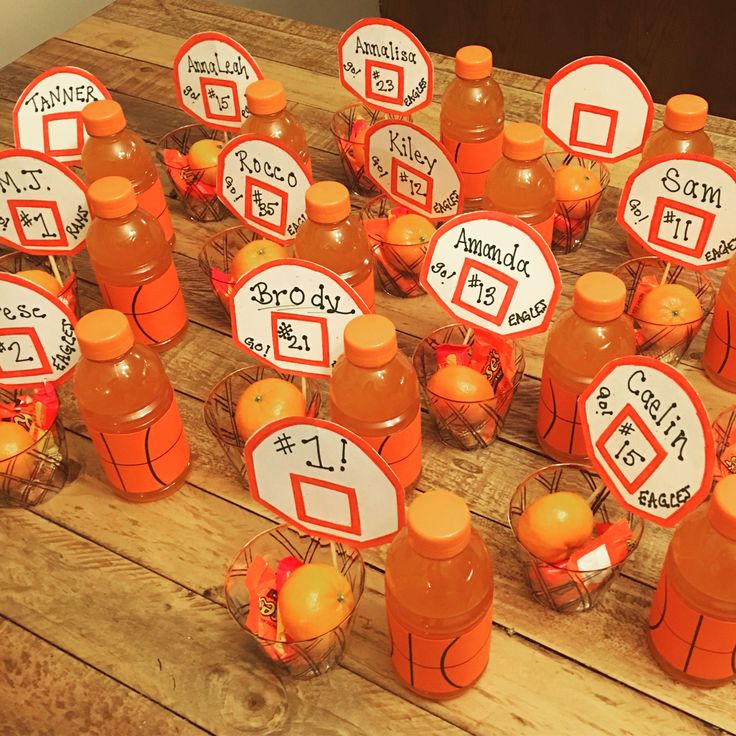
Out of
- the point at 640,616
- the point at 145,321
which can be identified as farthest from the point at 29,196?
the point at 640,616

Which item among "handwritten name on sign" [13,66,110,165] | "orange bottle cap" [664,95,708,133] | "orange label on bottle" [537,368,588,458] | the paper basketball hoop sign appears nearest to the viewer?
"orange label on bottle" [537,368,588,458]

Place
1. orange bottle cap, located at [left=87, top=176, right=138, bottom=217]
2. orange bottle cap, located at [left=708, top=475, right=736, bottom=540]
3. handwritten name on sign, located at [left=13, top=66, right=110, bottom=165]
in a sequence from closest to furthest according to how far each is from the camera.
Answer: orange bottle cap, located at [left=708, top=475, right=736, bottom=540] < orange bottle cap, located at [left=87, top=176, right=138, bottom=217] < handwritten name on sign, located at [left=13, top=66, right=110, bottom=165]

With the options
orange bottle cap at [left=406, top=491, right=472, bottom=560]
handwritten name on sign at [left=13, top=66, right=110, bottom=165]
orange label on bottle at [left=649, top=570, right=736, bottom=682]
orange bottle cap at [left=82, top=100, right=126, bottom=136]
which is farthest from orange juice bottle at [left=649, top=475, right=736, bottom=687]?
handwritten name on sign at [left=13, top=66, right=110, bottom=165]

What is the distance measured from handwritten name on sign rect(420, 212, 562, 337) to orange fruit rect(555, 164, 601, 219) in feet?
1.18

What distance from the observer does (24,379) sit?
1.29 metres

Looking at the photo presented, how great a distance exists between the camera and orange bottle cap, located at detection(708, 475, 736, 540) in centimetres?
88

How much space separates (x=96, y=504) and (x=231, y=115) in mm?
845

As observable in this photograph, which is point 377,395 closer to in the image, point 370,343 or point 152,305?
point 370,343

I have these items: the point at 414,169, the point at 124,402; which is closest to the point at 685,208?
the point at 414,169

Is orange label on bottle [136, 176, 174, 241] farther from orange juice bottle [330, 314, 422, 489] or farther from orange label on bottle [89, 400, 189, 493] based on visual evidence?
orange juice bottle [330, 314, 422, 489]

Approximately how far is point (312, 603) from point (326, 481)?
136mm

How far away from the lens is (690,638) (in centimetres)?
100

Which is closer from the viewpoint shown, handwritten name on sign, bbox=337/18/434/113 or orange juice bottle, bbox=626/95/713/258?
orange juice bottle, bbox=626/95/713/258

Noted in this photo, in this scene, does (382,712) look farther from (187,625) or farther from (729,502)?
(729,502)
